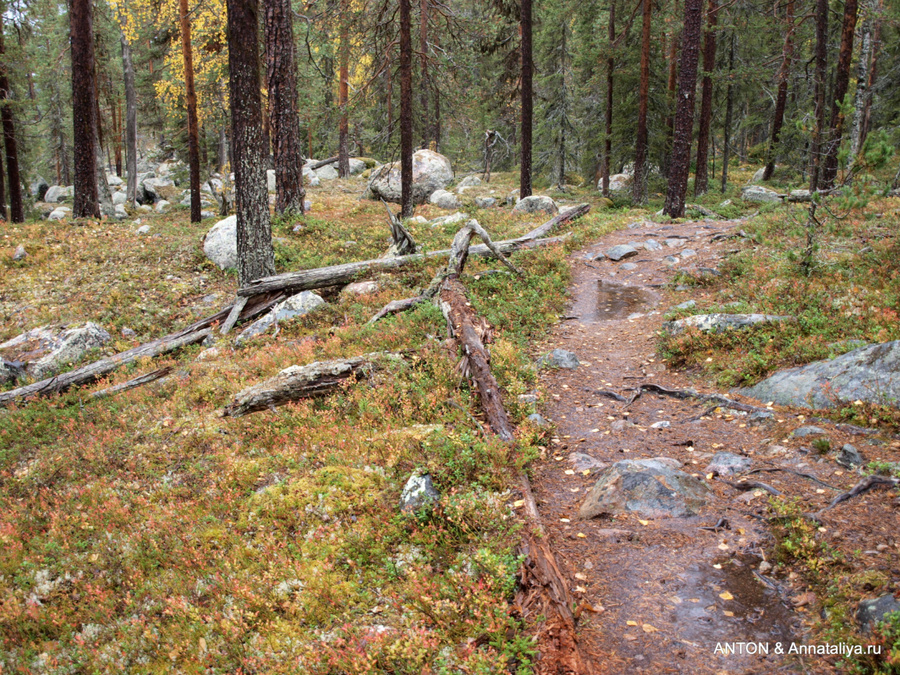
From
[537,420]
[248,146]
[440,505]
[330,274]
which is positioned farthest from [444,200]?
[440,505]

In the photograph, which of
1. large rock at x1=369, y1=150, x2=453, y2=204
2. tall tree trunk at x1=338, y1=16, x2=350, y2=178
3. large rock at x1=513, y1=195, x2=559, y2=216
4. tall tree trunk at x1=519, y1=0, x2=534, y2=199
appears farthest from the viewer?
large rock at x1=369, y1=150, x2=453, y2=204

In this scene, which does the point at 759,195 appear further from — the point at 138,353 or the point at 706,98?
the point at 138,353

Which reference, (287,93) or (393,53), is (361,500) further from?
(393,53)

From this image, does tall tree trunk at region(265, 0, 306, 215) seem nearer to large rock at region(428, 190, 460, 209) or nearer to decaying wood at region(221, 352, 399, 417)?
large rock at region(428, 190, 460, 209)

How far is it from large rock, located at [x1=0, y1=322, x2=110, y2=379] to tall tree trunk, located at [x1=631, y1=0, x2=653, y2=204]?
21993 millimetres

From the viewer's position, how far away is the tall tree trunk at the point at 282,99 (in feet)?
47.9

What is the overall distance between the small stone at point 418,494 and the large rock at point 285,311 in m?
7.28

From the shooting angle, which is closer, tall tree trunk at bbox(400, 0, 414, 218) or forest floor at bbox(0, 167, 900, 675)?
forest floor at bbox(0, 167, 900, 675)

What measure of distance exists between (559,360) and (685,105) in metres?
13.0

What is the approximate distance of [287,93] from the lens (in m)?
16.0

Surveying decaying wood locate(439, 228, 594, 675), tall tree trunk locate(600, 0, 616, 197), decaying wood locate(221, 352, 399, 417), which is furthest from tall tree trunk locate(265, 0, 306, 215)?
tall tree trunk locate(600, 0, 616, 197)

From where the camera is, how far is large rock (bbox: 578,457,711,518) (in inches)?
199

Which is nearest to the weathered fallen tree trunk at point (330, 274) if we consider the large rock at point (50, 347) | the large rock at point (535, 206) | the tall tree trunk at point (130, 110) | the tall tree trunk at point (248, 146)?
the tall tree trunk at point (248, 146)

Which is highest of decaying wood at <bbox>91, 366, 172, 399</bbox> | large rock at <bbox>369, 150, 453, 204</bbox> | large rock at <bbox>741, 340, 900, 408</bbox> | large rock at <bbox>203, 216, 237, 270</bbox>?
large rock at <bbox>369, 150, 453, 204</bbox>
